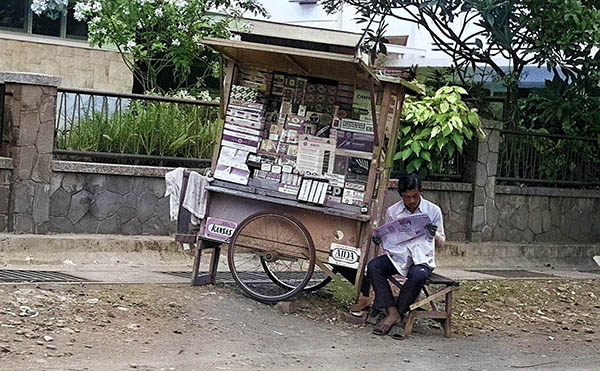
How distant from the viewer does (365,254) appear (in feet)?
29.2

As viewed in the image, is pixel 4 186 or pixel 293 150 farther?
pixel 4 186

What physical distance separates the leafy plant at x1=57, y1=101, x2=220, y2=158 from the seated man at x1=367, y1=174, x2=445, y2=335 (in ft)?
12.7

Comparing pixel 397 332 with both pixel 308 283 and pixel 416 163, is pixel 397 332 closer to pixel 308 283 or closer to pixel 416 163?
pixel 308 283

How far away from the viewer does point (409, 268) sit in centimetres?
860

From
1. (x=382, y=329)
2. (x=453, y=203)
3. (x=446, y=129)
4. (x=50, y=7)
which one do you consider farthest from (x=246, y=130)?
(x=50, y=7)

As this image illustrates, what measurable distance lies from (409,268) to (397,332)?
0.59 metres

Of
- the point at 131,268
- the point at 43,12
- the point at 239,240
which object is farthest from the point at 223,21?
the point at 239,240

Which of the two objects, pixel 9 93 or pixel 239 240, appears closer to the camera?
pixel 239 240

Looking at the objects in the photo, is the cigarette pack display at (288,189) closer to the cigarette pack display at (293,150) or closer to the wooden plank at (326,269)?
the cigarette pack display at (293,150)

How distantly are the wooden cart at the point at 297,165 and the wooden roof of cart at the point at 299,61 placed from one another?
2cm

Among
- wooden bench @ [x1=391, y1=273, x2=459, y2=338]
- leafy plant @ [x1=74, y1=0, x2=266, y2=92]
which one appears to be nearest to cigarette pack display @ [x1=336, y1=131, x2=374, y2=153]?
wooden bench @ [x1=391, y1=273, x2=459, y2=338]

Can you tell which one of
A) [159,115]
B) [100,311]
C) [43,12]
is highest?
[43,12]

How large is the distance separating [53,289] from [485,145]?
23.2 ft

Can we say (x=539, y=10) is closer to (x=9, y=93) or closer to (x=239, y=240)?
(x=239, y=240)
